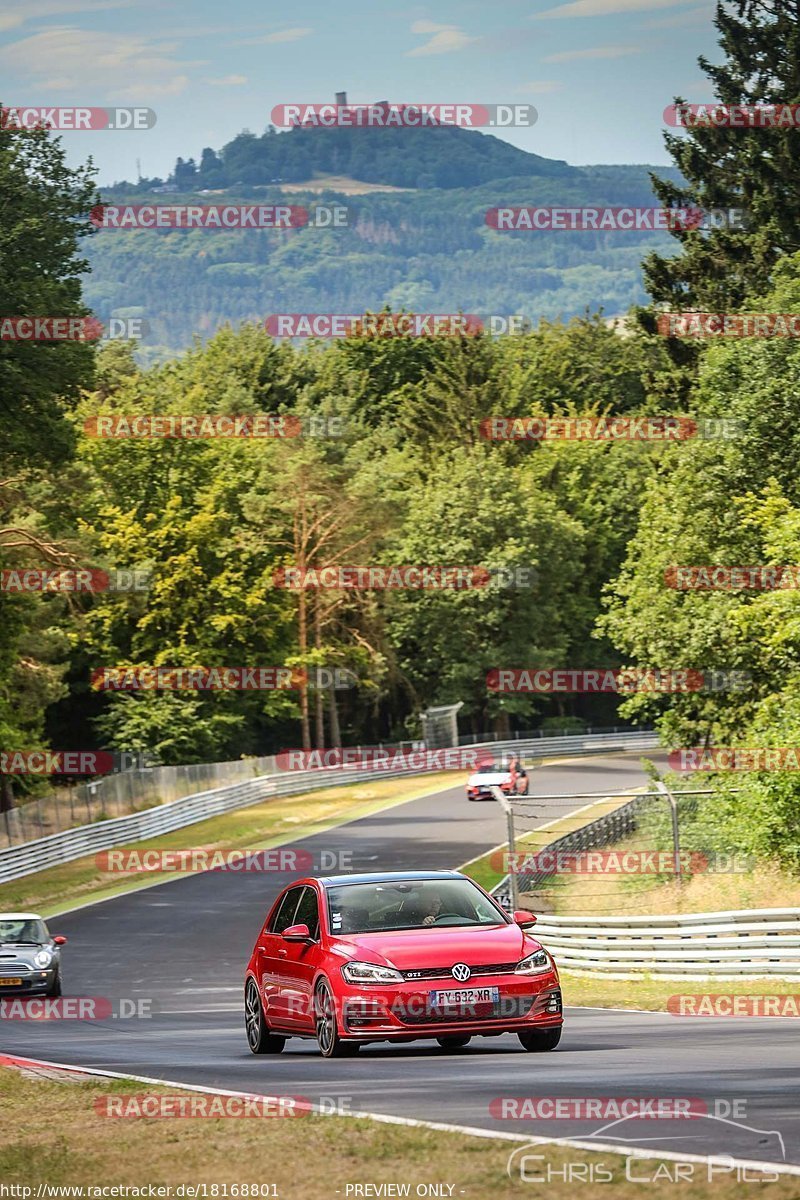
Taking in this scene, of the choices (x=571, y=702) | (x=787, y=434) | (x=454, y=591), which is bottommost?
(x=571, y=702)

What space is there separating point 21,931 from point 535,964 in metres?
14.7

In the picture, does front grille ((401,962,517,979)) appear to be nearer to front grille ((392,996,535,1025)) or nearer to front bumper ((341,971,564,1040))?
front bumper ((341,971,564,1040))

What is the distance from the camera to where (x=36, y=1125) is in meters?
10.6

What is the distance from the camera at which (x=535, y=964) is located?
13570mm

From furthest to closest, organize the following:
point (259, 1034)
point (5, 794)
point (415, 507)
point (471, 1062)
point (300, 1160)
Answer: point (415, 507) < point (5, 794) < point (259, 1034) < point (471, 1062) < point (300, 1160)

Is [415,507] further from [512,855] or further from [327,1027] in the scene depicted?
[327,1027]

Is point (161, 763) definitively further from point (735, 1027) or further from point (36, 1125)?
point (36, 1125)

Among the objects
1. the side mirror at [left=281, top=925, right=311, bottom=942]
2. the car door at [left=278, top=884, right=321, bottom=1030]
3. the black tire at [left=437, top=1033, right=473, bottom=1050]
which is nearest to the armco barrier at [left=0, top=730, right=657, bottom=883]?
the car door at [left=278, top=884, right=321, bottom=1030]

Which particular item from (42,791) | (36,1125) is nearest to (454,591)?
(42,791)

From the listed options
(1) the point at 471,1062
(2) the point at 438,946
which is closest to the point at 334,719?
(2) the point at 438,946

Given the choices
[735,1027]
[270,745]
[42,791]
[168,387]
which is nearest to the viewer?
[735,1027]

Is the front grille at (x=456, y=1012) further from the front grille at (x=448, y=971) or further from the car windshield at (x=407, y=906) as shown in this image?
the car windshield at (x=407, y=906)

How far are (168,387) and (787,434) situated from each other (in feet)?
204

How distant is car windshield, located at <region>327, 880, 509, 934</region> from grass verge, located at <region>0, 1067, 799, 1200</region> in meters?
4.08
